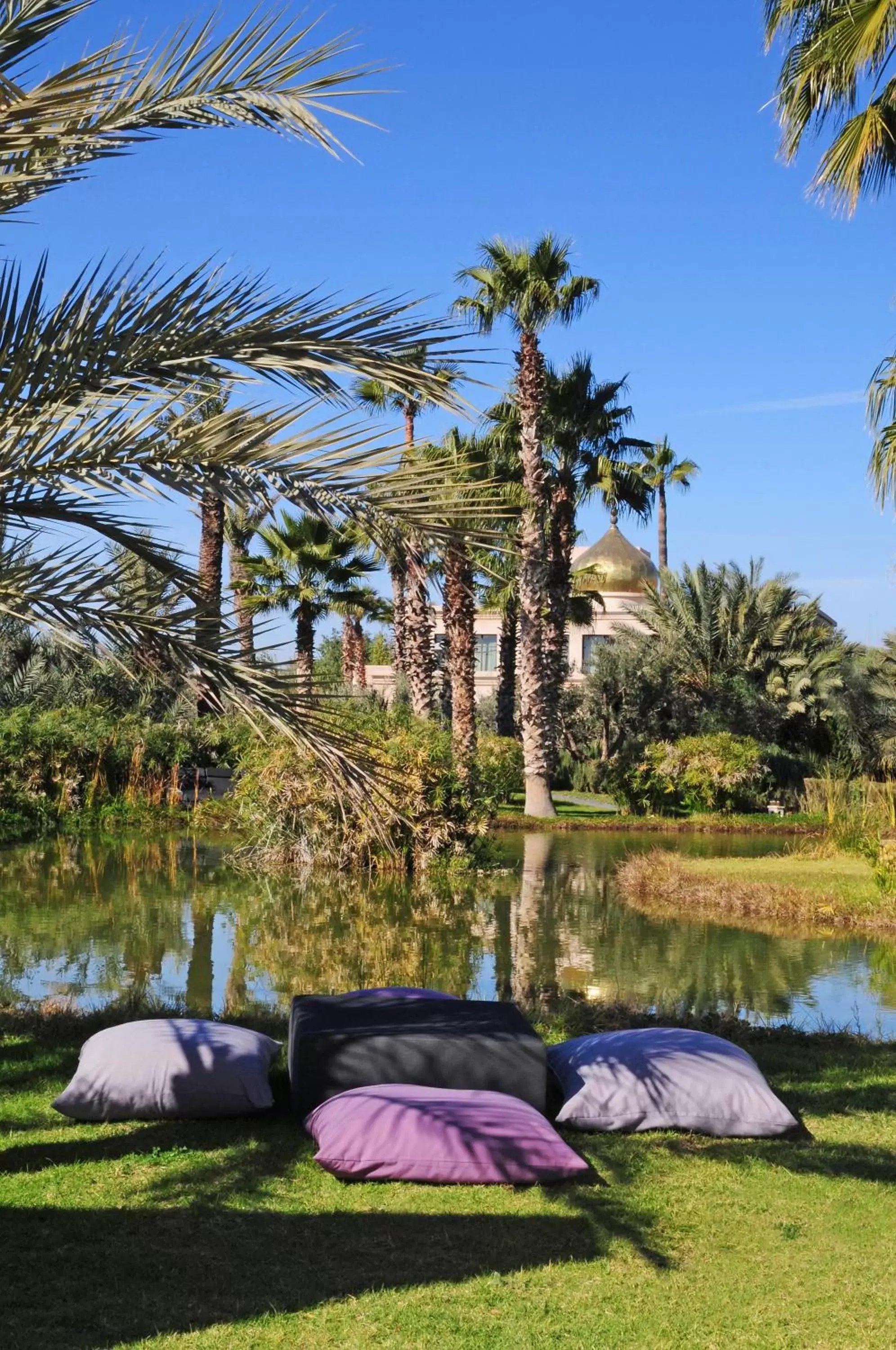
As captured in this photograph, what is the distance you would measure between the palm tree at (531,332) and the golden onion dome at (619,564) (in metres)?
27.0

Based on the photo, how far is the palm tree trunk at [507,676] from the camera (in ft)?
115

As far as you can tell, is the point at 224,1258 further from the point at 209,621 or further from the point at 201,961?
the point at 201,961

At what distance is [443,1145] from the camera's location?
582 centimetres

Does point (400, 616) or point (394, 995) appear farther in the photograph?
point (400, 616)

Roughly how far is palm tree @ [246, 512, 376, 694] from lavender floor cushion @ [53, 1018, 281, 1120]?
68.0ft

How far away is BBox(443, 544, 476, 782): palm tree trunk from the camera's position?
25.5 m

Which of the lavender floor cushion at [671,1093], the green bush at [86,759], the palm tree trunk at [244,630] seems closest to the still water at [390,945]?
the lavender floor cushion at [671,1093]

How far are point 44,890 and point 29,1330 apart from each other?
1328 centimetres

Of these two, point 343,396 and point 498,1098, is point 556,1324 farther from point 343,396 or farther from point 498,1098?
point 343,396

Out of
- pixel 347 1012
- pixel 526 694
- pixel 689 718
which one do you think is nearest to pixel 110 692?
pixel 526 694

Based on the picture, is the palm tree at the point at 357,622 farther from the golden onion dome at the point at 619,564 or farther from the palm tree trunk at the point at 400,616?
the golden onion dome at the point at 619,564

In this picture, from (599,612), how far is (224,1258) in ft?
156

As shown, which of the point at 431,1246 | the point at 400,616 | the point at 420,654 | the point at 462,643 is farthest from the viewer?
the point at 400,616

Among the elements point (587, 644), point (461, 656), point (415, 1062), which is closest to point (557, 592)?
point (461, 656)
